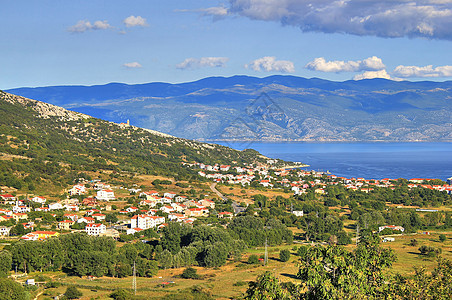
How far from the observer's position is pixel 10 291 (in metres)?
22.8

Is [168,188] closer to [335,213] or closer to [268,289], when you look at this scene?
[335,213]

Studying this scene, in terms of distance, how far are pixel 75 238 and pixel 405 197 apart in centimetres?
4554

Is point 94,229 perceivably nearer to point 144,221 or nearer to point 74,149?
point 144,221

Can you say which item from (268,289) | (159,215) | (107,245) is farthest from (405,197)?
(268,289)

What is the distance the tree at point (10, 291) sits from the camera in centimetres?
2239

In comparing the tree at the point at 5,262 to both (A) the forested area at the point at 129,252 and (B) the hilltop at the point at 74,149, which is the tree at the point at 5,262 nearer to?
(A) the forested area at the point at 129,252

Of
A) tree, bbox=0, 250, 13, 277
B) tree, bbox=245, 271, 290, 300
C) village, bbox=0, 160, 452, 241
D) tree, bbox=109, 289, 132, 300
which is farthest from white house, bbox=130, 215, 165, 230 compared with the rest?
tree, bbox=245, 271, 290, 300

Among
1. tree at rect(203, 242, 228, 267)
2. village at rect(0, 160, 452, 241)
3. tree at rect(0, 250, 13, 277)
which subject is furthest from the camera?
village at rect(0, 160, 452, 241)

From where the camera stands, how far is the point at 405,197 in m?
65.1

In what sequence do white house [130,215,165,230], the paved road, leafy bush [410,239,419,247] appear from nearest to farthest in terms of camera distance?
leafy bush [410,239,419,247] < white house [130,215,165,230] < the paved road

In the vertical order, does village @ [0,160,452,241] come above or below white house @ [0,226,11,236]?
above

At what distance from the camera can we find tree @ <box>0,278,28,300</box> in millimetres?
22394

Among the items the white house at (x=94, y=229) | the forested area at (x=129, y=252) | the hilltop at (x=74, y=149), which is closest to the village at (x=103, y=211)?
the white house at (x=94, y=229)

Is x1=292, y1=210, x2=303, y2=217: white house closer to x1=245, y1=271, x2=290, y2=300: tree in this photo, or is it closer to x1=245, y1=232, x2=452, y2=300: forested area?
x1=245, y1=232, x2=452, y2=300: forested area
